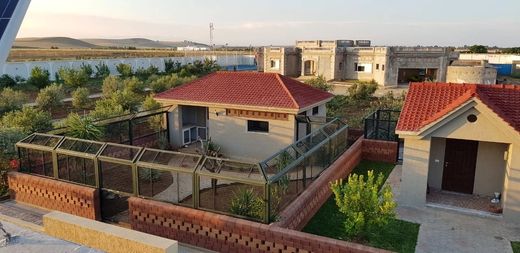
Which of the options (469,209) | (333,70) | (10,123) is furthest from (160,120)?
(333,70)

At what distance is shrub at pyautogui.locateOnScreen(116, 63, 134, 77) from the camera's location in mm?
57606

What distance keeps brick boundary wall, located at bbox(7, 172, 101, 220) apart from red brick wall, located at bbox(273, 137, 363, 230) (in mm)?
6142

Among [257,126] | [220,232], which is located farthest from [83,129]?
[220,232]

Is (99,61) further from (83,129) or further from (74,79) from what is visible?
(83,129)

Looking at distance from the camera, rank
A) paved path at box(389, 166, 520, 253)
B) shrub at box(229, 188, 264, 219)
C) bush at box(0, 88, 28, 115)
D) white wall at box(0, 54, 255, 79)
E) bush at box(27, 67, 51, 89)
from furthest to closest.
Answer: white wall at box(0, 54, 255, 79), bush at box(27, 67, 51, 89), bush at box(0, 88, 28, 115), paved path at box(389, 166, 520, 253), shrub at box(229, 188, 264, 219)

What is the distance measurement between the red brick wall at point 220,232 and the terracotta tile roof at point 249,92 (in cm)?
840

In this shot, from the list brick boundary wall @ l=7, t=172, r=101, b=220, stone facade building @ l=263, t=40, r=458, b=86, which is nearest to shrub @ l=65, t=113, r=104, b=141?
brick boundary wall @ l=7, t=172, r=101, b=220

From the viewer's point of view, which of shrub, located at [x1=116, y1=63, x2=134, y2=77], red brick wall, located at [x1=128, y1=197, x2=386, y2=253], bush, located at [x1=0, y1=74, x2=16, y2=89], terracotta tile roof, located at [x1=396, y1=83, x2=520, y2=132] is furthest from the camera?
shrub, located at [x1=116, y1=63, x2=134, y2=77]

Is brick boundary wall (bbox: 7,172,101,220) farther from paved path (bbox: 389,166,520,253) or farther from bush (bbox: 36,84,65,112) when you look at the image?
bush (bbox: 36,84,65,112)

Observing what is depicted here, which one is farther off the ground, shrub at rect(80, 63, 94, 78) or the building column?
shrub at rect(80, 63, 94, 78)

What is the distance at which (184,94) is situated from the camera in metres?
21.6

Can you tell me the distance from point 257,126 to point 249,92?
182 cm

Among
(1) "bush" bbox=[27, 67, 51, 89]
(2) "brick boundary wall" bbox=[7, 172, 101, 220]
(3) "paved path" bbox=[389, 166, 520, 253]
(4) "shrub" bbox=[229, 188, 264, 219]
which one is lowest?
(3) "paved path" bbox=[389, 166, 520, 253]

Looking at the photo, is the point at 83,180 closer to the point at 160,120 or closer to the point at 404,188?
the point at 160,120
